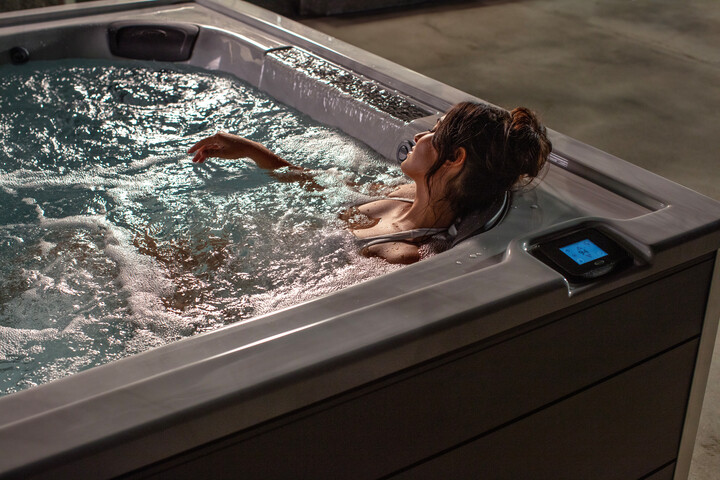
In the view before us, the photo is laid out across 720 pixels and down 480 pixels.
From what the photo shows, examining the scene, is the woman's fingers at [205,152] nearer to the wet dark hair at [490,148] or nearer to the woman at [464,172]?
the woman at [464,172]

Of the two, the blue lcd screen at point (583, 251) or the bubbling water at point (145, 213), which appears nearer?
the blue lcd screen at point (583, 251)

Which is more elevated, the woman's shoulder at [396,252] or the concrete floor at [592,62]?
the woman's shoulder at [396,252]

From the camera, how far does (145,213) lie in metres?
1.64

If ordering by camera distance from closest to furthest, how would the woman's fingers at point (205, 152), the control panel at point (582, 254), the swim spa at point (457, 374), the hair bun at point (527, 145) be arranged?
the swim spa at point (457, 374), the control panel at point (582, 254), the hair bun at point (527, 145), the woman's fingers at point (205, 152)

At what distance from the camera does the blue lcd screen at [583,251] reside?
40.6 inches

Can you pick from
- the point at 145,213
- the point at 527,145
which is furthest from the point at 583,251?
the point at 145,213

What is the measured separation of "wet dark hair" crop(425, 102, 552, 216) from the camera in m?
1.25

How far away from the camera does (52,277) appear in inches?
55.1

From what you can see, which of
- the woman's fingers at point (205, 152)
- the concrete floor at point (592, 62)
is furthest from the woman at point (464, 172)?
the concrete floor at point (592, 62)

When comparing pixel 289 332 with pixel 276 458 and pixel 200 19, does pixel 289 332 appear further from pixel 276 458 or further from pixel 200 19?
pixel 200 19

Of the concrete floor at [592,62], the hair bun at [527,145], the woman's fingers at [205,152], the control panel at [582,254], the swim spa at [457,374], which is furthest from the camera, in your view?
the concrete floor at [592,62]

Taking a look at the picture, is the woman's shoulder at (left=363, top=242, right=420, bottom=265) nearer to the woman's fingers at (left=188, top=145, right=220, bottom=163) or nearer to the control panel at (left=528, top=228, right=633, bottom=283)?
the control panel at (left=528, top=228, right=633, bottom=283)

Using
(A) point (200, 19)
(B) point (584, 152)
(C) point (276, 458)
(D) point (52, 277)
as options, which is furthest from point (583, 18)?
(C) point (276, 458)

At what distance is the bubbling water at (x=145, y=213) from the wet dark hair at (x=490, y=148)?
0.21 meters
